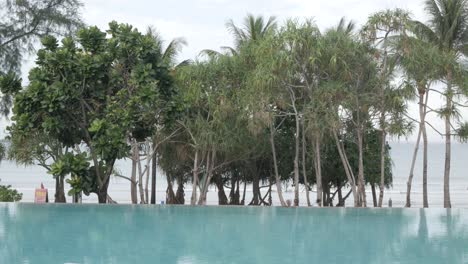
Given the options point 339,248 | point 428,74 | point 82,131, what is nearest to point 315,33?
point 428,74

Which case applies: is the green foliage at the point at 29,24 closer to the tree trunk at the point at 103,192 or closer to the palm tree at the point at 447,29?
the tree trunk at the point at 103,192

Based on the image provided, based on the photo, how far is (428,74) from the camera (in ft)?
55.8

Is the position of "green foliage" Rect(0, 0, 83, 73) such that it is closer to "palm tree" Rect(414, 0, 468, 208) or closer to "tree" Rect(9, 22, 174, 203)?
"tree" Rect(9, 22, 174, 203)

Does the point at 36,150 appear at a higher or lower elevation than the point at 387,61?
lower

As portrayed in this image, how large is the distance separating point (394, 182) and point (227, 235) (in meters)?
49.1

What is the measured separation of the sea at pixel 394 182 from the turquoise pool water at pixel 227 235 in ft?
19.3

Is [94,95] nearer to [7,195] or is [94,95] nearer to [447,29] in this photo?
[7,195]

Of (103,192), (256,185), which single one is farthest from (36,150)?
(256,185)

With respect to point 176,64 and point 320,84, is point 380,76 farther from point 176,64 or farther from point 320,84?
point 176,64

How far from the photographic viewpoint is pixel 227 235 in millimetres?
10617

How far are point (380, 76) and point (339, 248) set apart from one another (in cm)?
868

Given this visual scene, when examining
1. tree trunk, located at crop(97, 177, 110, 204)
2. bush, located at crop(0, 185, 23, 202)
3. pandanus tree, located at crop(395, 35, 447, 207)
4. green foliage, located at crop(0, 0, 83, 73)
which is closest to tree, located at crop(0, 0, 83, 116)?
green foliage, located at crop(0, 0, 83, 73)

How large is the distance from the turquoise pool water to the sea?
5875 millimetres

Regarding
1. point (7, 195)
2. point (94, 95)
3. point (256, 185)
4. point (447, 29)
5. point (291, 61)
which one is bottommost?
point (7, 195)
